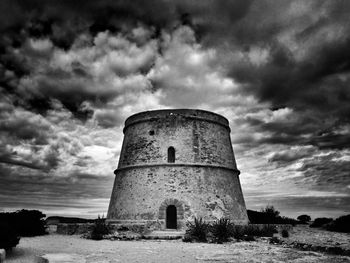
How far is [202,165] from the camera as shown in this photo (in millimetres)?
14016

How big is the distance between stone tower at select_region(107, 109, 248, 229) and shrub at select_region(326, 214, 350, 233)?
7.94 m

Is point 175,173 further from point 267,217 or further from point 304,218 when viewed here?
point 304,218

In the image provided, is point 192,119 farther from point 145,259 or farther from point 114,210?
point 145,259

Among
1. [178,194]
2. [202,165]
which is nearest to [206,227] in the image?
[178,194]

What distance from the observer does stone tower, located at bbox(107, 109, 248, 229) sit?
43.5 feet

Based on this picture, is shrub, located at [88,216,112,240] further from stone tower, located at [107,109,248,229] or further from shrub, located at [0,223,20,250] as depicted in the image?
shrub, located at [0,223,20,250]

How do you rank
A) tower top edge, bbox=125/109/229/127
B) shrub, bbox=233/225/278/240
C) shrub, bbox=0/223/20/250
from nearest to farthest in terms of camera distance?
shrub, bbox=0/223/20/250, shrub, bbox=233/225/278/240, tower top edge, bbox=125/109/229/127

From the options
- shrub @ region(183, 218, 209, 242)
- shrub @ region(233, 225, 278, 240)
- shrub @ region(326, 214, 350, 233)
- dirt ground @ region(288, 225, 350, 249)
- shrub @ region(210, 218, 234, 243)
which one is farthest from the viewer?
shrub @ region(326, 214, 350, 233)

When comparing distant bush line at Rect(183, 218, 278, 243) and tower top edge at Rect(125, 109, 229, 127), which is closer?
distant bush line at Rect(183, 218, 278, 243)

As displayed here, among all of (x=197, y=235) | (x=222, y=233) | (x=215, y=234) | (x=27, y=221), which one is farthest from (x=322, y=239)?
(x=27, y=221)

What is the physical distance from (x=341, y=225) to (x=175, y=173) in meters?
12.6

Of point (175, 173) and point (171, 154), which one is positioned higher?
point (171, 154)

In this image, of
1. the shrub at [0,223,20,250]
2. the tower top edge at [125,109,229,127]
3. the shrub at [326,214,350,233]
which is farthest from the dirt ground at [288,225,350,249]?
the shrub at [0,223,20,250]

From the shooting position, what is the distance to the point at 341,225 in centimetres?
1903
